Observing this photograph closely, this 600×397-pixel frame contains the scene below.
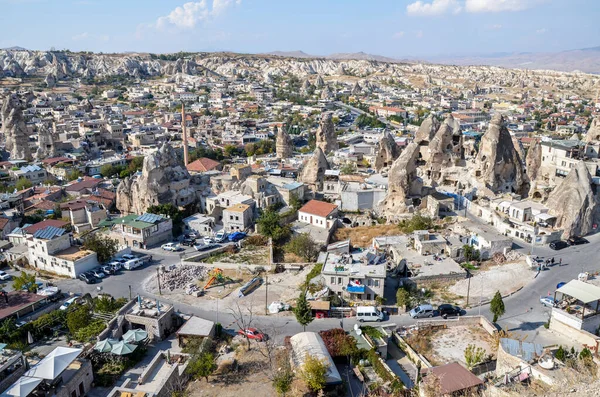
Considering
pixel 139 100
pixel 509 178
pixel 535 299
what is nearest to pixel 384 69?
pixel 139 100

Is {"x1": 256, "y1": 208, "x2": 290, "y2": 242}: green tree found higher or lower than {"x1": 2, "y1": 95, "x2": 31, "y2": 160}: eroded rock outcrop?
lower

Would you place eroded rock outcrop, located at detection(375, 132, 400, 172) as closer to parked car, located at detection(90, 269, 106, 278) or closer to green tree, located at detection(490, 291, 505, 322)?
green tree, located at detection(490, 291, 505, 322)

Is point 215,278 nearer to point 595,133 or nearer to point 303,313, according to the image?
point 303,313

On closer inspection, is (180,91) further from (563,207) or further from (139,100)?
(563,207)

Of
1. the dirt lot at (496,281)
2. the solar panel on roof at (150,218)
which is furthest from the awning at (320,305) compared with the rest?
the solar panel on roof at (150,218)

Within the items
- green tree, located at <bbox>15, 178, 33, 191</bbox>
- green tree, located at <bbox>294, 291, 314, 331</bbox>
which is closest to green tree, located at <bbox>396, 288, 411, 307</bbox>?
green tree, located at <bbox>294, 291, 314, 331</bbox>
